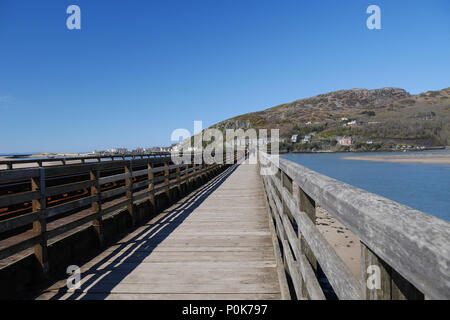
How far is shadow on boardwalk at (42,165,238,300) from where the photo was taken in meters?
3.29

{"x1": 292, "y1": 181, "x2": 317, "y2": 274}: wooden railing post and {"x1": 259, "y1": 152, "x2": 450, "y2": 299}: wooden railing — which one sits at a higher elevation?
{"x1": 259, "y1": 152, "x2": 450, "y2": 299}: wooden railing

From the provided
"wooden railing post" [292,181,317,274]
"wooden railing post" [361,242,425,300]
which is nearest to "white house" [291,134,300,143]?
"wooden railing post" [292,181,317,274]

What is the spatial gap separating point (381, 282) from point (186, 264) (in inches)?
138

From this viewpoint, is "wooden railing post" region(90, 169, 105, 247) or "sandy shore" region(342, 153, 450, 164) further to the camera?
"sandy shore" region(342, 153, 450, 164)

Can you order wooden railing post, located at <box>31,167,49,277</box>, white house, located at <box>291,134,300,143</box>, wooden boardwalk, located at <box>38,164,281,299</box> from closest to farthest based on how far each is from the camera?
wooden boardwalk, located at <box>38,164,281,299</box> < wooden railing post, located at <box>31,167,49,277</box> < white house, located at <box>291,134,300,143</box>

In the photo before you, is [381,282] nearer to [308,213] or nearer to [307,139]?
[308,213]

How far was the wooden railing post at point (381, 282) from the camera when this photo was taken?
0.82 meters

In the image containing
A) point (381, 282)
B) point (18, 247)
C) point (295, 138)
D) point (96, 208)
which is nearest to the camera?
point (381, 282)

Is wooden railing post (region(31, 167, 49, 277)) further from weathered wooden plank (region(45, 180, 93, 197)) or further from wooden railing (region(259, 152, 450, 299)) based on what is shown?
wooden railing (region(259, 152, 450, 299))

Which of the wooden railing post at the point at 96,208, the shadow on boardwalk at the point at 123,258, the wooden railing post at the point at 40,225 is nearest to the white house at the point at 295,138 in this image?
the shadow on boardwalk at the point at 123,258

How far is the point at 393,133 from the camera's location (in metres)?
148

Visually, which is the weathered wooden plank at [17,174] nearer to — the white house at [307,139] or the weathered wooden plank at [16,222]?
the weathered wooden plank at [16,222]

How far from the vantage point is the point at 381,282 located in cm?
91

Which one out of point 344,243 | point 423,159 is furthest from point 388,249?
point 423,159
